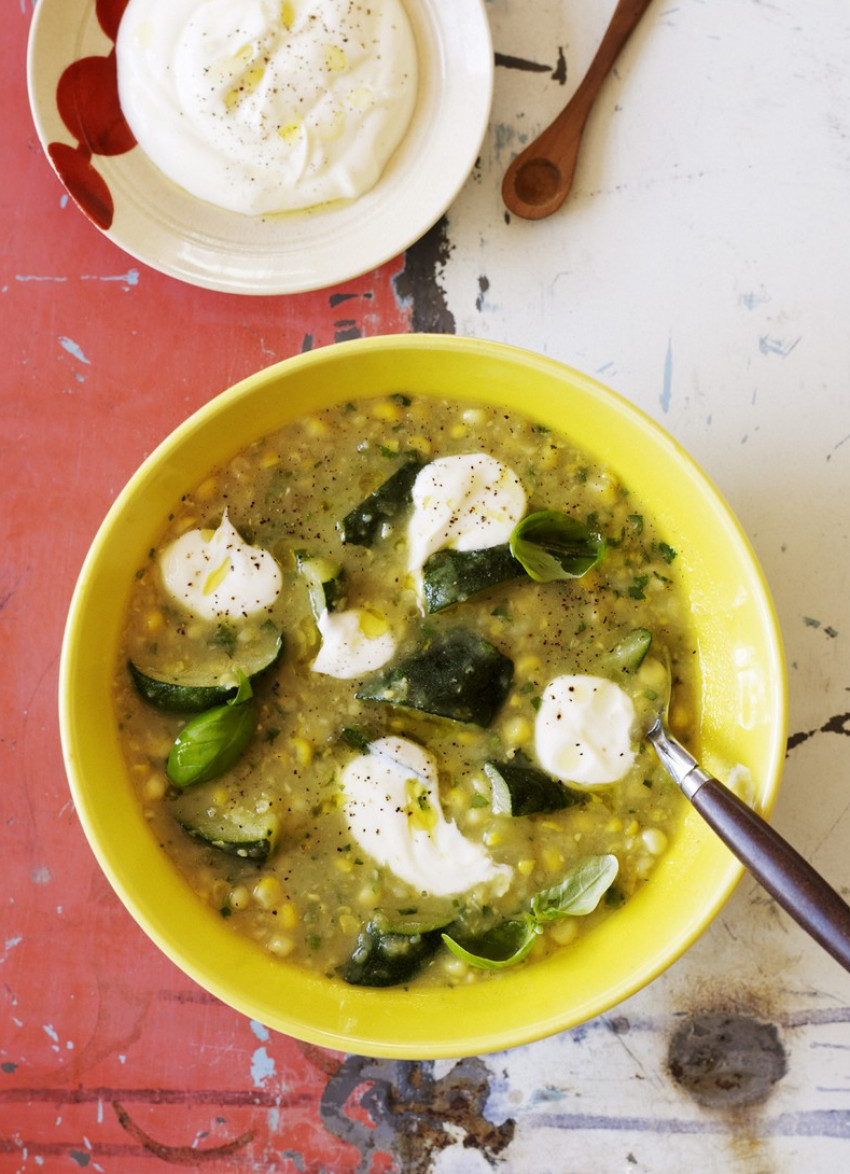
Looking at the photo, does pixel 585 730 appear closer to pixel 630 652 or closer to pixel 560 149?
pixel 630 652

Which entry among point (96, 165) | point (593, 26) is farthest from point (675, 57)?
point (96, 165)

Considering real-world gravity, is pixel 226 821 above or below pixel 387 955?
above

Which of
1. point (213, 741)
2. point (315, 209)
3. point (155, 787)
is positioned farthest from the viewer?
point (315, 209)

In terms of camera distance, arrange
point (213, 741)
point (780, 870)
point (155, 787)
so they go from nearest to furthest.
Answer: point (780, 870)
point (213, 741)
point (155, 787)

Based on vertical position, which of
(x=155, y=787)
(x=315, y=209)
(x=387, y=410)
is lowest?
(x=155, y=787)

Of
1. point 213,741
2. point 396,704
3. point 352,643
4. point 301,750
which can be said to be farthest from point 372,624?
point 213,741

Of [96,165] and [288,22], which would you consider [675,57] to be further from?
[96,165]

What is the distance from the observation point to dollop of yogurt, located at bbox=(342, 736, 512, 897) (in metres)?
2.42

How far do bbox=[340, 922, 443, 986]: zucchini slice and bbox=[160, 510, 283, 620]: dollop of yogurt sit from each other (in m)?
0.78

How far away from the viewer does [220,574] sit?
244 cm

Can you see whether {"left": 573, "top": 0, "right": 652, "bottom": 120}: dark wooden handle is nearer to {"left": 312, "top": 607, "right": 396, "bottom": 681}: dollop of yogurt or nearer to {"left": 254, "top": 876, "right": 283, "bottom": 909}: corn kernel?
{"left": 312, "top": 607, "right": 396, "bottom": 681}: dollop of yogurt

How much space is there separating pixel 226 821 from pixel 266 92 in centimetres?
169

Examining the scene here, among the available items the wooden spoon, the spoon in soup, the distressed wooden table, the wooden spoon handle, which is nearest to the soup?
the spoon in soup

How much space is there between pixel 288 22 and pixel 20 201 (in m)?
0.82
